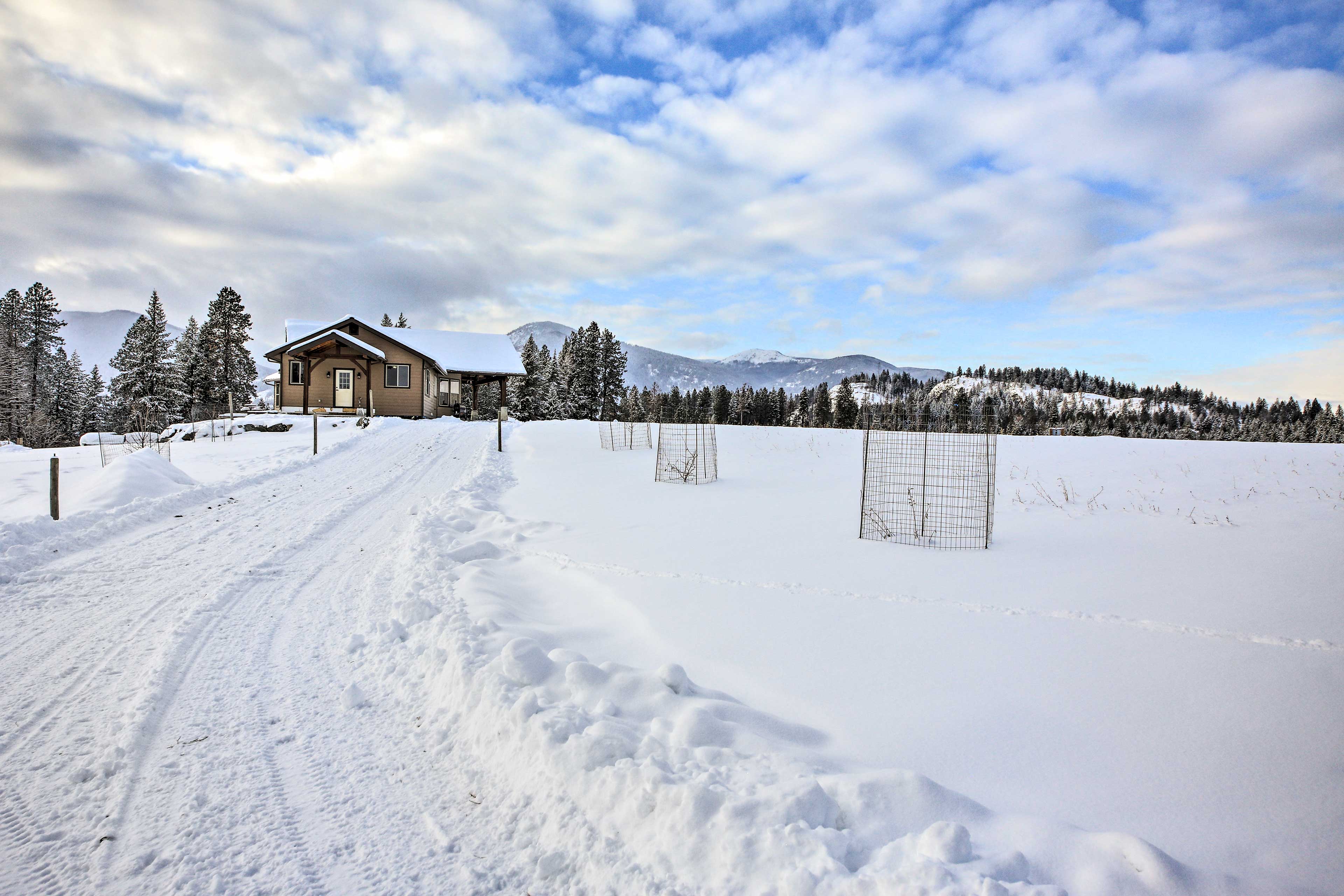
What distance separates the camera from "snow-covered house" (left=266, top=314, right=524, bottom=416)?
28531 mm

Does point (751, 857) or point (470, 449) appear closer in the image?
point (751, 857)

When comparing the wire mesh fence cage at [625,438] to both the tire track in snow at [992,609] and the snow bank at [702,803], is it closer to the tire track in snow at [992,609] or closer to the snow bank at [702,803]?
the tire track in snow at [992,609]

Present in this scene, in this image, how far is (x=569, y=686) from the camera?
3.36 meters

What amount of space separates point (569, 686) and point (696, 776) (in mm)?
1087

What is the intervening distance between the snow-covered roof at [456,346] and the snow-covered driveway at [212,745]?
27.9 metres

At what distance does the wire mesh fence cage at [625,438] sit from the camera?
19.3 metres

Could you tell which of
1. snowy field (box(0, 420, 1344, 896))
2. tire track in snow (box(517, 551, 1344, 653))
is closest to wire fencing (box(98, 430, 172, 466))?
snowy field (box(0, 420, 1344, 896))

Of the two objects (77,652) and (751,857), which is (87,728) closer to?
(77,652)

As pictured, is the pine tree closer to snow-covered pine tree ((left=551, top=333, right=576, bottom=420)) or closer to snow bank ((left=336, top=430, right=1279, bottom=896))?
snow-covered pine tree ((left=551, top=333, right=576, bottom=420))

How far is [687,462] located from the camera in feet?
43.4

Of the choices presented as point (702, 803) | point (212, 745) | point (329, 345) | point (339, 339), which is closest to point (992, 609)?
point (702, 803)

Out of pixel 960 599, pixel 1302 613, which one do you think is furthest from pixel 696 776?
pixel 1302 613

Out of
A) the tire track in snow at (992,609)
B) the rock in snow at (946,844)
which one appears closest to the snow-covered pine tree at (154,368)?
the tire track in snow at (992,609)

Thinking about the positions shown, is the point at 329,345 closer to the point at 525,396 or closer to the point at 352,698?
the point at 525,396
